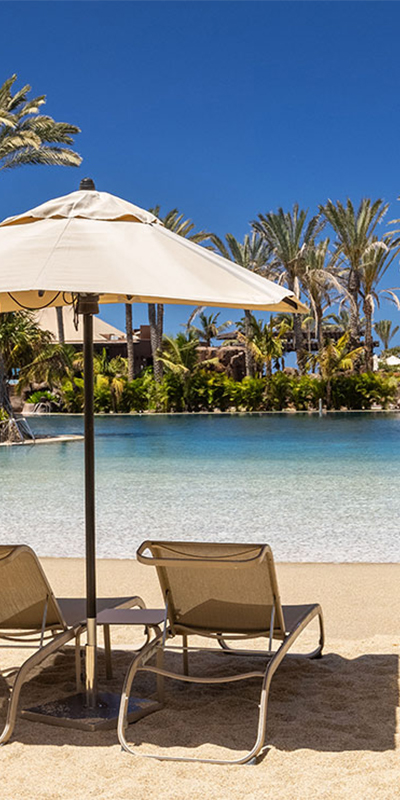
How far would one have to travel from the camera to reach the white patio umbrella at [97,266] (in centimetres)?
298

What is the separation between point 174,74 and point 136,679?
57360 millimetres

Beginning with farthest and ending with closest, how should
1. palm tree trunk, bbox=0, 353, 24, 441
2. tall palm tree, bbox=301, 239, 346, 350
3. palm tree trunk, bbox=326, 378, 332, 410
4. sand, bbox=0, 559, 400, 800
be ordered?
1. tall palm tree, bbox=301, 239, 346, 350
2. palm tree trunk, bbox=326, 378, 332, 410
3. palm tree trunk, bbox=0, 353, 24, 441
4. sand, bbox=0, 559, 400, 800

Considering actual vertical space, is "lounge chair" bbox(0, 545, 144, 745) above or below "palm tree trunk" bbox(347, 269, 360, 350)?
below

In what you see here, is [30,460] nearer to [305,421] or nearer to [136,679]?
[305,421]

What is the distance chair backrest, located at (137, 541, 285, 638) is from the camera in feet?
10.9

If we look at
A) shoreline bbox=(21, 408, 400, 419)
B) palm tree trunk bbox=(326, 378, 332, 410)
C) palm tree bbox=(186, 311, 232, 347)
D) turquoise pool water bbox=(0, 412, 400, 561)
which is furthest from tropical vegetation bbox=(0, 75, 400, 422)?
palm tree bbox=(186, 311, 232, 347)

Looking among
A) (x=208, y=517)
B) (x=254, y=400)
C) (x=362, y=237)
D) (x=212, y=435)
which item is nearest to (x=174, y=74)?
(x=362, y=237)

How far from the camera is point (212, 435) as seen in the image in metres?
23.2

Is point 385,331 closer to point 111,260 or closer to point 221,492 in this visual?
point 221,492

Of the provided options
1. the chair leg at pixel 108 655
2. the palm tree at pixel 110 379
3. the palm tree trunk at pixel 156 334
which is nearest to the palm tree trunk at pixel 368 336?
the palm tree trunk at pixel 156 334

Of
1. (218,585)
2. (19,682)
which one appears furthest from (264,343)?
(19,682)

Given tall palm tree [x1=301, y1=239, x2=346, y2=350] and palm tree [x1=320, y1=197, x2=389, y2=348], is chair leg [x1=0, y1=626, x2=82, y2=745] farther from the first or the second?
palm tree [x1=320, y1=197, x2=389, y2=348]

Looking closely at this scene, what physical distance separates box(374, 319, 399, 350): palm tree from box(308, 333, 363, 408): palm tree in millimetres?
48483

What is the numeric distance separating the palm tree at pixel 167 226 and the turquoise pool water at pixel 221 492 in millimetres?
13110
